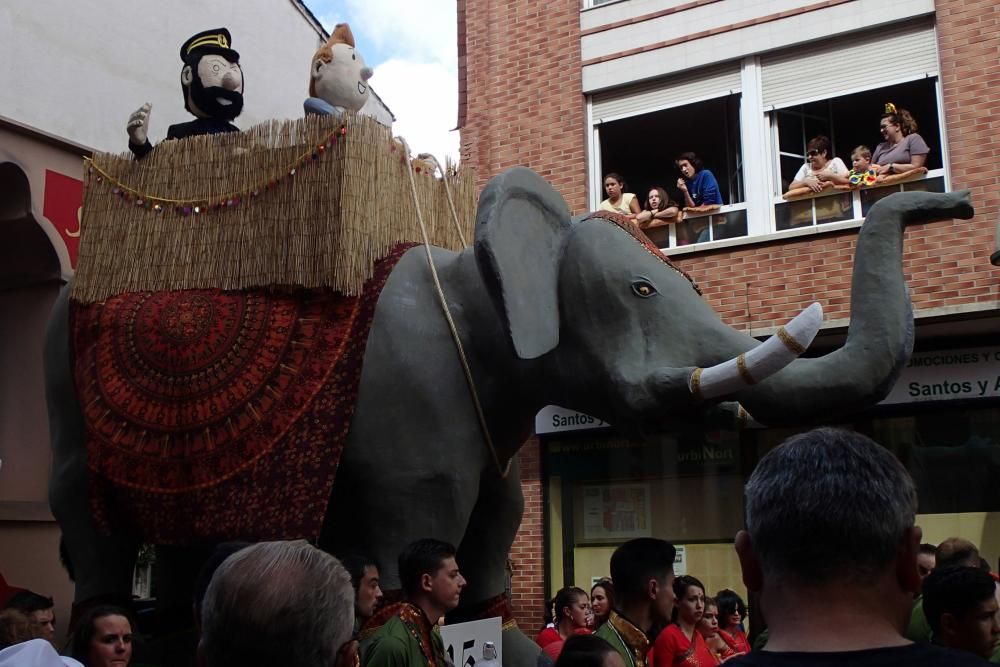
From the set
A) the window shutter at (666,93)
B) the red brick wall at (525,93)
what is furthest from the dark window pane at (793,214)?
the red brick wall at (525,93)

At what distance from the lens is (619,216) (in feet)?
14.9

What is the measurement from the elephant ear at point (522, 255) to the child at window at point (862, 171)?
616 cm

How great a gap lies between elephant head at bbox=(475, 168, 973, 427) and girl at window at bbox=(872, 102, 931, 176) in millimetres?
6041

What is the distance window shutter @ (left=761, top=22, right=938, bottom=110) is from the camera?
9828mm

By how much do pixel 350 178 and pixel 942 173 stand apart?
6.85 m

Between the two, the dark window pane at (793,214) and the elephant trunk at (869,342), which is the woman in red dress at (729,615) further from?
the elephant trunk at (869,342)

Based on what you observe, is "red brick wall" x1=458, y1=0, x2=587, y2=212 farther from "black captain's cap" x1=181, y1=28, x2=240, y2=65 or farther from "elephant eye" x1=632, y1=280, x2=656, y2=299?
"elephant eye" x1=632, y1=280, x2=656, y2=299

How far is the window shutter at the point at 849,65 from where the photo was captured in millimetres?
9828

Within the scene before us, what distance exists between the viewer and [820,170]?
1005 centimetres

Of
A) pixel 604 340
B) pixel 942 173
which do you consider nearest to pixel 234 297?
pixel 604 340

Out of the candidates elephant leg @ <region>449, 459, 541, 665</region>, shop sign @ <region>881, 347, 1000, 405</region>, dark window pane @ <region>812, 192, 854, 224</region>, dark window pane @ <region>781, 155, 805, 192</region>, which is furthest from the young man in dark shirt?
dark window pane @ <region>781, 155, 805, 192</region>

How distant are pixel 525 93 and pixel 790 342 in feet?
27.3

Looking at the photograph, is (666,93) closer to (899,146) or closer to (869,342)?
(899,146)

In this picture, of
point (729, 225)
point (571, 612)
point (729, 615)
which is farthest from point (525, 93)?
point (571, 612)
